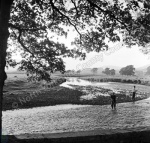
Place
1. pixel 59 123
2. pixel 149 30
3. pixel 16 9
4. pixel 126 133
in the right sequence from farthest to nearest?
pixel 59 123 < pixel 16 9 < pixel 149 30 < pixel 126 133

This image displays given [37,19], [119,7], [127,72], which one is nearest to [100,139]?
[119,7]

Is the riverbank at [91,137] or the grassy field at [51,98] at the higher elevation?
the riverbank at [91,137]

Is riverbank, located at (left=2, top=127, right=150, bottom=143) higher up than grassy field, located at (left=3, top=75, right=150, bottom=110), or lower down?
higher up

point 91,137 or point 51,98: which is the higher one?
point 91,137

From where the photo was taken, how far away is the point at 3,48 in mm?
7156

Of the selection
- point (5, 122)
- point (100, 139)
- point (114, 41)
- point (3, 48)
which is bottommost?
point (5, 122)

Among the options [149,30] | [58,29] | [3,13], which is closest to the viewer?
[3,13]

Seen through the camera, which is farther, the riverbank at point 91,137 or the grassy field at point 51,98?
the grassy field at point 51,98

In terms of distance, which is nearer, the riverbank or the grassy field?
the riverbank

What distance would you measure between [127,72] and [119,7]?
18686 cm

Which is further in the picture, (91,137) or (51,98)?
(51,98)

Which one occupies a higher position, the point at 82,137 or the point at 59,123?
the point at 82,137

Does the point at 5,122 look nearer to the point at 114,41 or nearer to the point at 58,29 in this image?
the point at 58,29

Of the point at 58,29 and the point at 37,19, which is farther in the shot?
the point at 58,29
